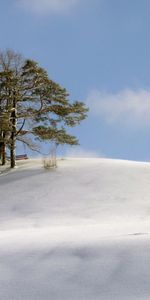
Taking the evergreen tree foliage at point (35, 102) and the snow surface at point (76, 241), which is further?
the evergreen tree foliage at point (35, 102)

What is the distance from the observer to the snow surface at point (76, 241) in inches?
166

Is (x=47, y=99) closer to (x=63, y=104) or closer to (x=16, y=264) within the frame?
(x=63, y=104)

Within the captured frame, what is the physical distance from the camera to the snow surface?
4219mm

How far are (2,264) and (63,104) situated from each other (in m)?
12.3

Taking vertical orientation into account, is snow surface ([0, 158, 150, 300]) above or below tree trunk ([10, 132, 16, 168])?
below

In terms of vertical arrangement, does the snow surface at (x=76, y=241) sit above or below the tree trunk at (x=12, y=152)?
below

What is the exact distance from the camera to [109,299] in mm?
3955

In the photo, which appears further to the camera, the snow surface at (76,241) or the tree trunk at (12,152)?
the tree trunk at (12,152)

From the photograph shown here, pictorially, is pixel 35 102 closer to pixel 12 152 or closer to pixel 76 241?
pixel 12 152

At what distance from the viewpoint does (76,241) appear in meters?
5.66

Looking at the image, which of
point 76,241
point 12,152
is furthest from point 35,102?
point 76,241

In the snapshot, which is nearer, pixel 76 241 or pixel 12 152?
pixel 76 241

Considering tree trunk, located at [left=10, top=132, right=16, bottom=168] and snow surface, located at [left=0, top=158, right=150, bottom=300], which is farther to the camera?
tree trunk, located at [left=10, top=132, right=16, bottom=168]

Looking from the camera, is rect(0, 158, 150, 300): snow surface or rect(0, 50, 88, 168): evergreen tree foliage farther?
rect(0, 50, 88, 168): evergreen tree foliage
